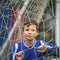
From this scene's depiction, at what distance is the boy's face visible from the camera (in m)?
1.28

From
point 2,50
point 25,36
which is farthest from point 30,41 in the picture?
point 2,50

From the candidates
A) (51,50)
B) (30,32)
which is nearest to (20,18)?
(30,32)

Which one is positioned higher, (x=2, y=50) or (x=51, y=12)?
(x=51, y=12)

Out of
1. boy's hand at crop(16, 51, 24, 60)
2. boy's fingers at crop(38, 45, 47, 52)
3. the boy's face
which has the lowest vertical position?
boy's hand at crop(16, 51, 24, 60)

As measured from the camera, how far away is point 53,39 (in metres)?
1.31

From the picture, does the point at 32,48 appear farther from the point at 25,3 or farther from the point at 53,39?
the point at 25,3

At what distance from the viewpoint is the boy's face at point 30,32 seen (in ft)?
4.19

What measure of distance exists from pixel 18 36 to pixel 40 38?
106 mm

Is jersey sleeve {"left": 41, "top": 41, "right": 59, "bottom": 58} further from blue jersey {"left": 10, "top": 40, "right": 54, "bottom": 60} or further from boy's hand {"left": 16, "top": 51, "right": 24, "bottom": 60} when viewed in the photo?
boy's hand {"left": 16, "top": 51, "right": 24, "bottom": 60}

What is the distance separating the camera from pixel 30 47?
1.31 m

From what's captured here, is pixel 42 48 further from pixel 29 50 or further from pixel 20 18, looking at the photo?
pixel 20 18

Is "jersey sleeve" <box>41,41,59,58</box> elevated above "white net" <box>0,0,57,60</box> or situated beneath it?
situated beneath

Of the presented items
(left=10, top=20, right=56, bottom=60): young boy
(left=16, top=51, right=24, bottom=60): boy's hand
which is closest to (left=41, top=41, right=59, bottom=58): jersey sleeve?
(left=10, top=20, right=56, bottom=60): young boy

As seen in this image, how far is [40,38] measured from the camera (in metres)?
1.32
